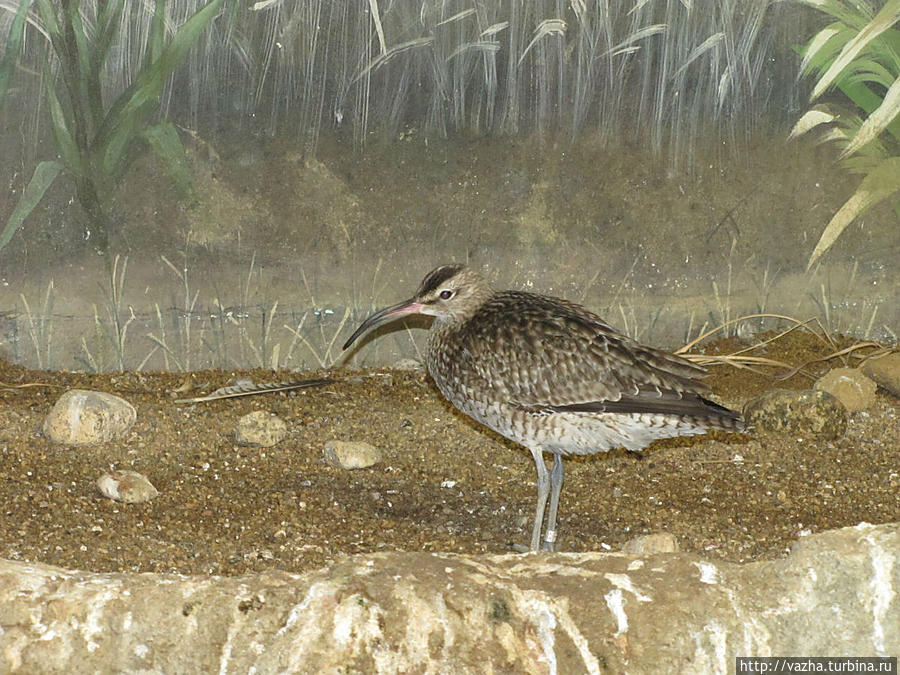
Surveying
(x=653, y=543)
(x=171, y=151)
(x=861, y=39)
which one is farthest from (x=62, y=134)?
(x=861, y=39)

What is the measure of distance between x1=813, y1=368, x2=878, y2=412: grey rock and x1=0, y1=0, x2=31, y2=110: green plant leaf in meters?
4.83

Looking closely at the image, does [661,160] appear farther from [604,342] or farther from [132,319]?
[132,319]

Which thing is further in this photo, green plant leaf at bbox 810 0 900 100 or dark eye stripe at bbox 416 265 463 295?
green plant leaf at bbox 810 0 900 100

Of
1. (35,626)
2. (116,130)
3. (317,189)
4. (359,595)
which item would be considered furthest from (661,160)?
(35,626)

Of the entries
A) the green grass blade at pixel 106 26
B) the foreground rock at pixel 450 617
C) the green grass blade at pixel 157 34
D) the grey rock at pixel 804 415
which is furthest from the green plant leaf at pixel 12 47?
the grey rock at pixel 804 415

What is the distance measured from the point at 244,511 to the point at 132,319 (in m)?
1.98

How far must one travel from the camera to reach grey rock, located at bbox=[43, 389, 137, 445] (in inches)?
209

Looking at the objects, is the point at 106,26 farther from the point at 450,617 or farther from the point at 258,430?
the point at 450,617

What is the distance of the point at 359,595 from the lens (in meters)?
2.88

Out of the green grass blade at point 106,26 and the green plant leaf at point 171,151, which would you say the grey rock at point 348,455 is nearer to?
the green plant leaf at point 171,151

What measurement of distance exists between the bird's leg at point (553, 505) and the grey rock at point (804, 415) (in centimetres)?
136

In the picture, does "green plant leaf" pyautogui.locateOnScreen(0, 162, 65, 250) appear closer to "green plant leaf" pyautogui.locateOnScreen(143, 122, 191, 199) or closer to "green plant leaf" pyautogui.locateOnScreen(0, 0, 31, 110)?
"green plant leaf" pyautogui.locateOnScreen(0, 0, 31, 110)

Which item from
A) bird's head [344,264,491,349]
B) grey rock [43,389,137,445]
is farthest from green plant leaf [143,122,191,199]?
bird's head [344,264,491,349]

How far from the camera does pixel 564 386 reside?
4656mm
